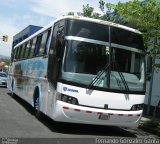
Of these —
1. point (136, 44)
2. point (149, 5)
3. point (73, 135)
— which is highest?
point (149, 5)

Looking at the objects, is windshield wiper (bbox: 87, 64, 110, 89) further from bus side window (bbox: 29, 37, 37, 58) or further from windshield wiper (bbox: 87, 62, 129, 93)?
bus side window (bbox: 29, 37, 37, 58)

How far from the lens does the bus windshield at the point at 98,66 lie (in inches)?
429

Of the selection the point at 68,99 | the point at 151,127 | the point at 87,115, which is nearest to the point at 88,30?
the point at 68,99

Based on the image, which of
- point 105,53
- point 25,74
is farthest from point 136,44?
point 25,74

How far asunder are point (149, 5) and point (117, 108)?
328cm

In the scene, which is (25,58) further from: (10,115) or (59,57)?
(59,57)

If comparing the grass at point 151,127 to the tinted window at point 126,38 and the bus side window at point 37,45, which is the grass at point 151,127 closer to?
the tinted window at point 126,38

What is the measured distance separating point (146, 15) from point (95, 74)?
2658 mm

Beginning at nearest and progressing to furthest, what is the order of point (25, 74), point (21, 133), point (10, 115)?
point (21, 133), point (10, 115), point (25, 74)

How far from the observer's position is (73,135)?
10.9 metres

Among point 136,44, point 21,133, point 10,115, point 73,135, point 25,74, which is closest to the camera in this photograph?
point 21,133

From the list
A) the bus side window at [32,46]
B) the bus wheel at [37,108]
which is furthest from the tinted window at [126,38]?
the bus side window at [32,46]

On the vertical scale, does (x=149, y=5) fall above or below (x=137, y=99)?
above

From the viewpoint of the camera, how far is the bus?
1080 cm
